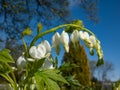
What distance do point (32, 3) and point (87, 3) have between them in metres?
3.23


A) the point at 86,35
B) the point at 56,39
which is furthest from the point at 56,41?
the point at 86,35

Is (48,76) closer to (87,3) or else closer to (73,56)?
(73,56)

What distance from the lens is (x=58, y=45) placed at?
1450mm

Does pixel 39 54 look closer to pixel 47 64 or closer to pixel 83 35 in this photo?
pixel 47 64

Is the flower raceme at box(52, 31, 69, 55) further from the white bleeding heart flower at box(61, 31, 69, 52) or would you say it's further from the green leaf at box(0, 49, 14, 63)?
the green leaf at box(0, 49, 14, 63)

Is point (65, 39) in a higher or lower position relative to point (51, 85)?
higher

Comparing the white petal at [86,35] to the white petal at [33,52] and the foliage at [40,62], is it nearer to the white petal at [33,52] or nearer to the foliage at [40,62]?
the foliage at [40,62]

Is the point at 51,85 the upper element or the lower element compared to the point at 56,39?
lower

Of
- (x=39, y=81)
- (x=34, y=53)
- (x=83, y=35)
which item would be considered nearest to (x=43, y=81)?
(x=39, y=81)

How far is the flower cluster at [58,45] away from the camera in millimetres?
1422

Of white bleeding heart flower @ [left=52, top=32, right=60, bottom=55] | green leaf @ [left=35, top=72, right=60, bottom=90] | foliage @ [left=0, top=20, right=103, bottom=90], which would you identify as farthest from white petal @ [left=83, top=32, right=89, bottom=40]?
green leaf @ [left=35, top=72, right=60, bottom=90]

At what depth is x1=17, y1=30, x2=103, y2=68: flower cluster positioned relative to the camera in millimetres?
1422

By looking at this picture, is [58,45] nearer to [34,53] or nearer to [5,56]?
[34,53]

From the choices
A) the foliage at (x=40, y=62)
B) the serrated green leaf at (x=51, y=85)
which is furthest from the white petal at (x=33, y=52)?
the serrated green leaf at (x=51, y=85)
